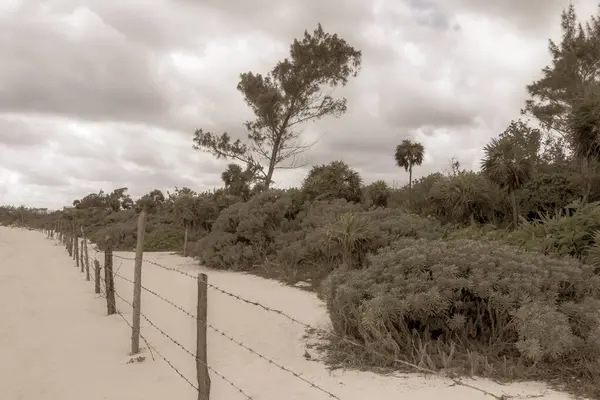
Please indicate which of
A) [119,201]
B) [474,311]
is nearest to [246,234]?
[474,311]

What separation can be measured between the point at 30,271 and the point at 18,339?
1139 cm

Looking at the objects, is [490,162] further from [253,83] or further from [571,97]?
[253,83]

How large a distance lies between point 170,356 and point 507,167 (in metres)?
13.5

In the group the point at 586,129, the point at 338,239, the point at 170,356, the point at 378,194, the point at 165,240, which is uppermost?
the point at 586,129

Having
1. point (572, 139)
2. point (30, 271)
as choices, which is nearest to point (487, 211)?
point (572, 139)

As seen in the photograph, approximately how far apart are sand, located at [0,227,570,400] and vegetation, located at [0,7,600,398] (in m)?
0.62

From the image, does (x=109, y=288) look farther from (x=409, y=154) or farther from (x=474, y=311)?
(x=409, y=154)

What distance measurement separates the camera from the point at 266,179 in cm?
2808

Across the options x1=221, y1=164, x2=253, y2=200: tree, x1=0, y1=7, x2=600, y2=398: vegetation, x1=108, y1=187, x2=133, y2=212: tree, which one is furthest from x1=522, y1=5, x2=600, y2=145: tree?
x1=108, y1=187, x2=133, y2=212: tree

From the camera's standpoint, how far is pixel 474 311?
267 inches

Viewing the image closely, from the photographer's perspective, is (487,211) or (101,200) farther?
(101,200)

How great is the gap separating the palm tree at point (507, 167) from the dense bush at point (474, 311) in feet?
32.1

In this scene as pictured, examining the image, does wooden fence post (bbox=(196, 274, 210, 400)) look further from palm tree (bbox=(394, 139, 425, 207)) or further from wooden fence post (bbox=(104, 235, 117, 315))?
palm tree (bbox=(394, 139, 425, 207))

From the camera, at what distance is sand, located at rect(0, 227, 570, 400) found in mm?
5520
